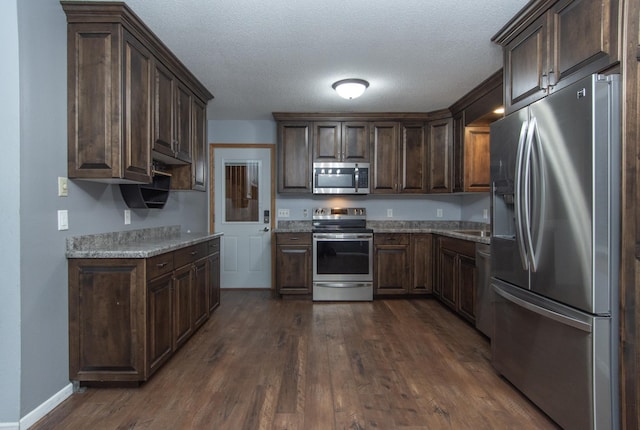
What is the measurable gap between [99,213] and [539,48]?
3.00 m

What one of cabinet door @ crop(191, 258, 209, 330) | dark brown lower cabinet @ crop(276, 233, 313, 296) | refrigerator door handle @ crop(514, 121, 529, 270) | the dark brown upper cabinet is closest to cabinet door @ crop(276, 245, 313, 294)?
dark brown lower cabinet @ crop(276, 233, 313, 296)

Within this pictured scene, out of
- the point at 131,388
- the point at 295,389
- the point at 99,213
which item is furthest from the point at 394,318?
the point at 99,213

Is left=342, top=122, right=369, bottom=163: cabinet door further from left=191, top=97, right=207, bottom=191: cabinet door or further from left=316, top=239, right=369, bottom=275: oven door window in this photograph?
left=191, top=97, right=207, bottom=191: cabinet door

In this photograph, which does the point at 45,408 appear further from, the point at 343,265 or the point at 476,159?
the point at 476,159

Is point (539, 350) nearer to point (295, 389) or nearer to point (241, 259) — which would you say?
point (295, 389)

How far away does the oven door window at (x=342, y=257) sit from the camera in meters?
4.27

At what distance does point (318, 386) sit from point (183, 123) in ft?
8.09

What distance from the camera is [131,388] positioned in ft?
7.16

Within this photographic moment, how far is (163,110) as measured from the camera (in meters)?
2.73

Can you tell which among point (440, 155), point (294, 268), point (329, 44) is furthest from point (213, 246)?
point (440, 155)

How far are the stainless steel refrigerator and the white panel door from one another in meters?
3.30

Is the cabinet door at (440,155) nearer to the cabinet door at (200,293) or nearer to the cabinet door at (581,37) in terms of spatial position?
the cabinet door at (581,37)

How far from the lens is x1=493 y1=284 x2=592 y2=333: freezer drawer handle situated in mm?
1586

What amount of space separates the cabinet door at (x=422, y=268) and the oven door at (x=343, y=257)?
1.85 feet
